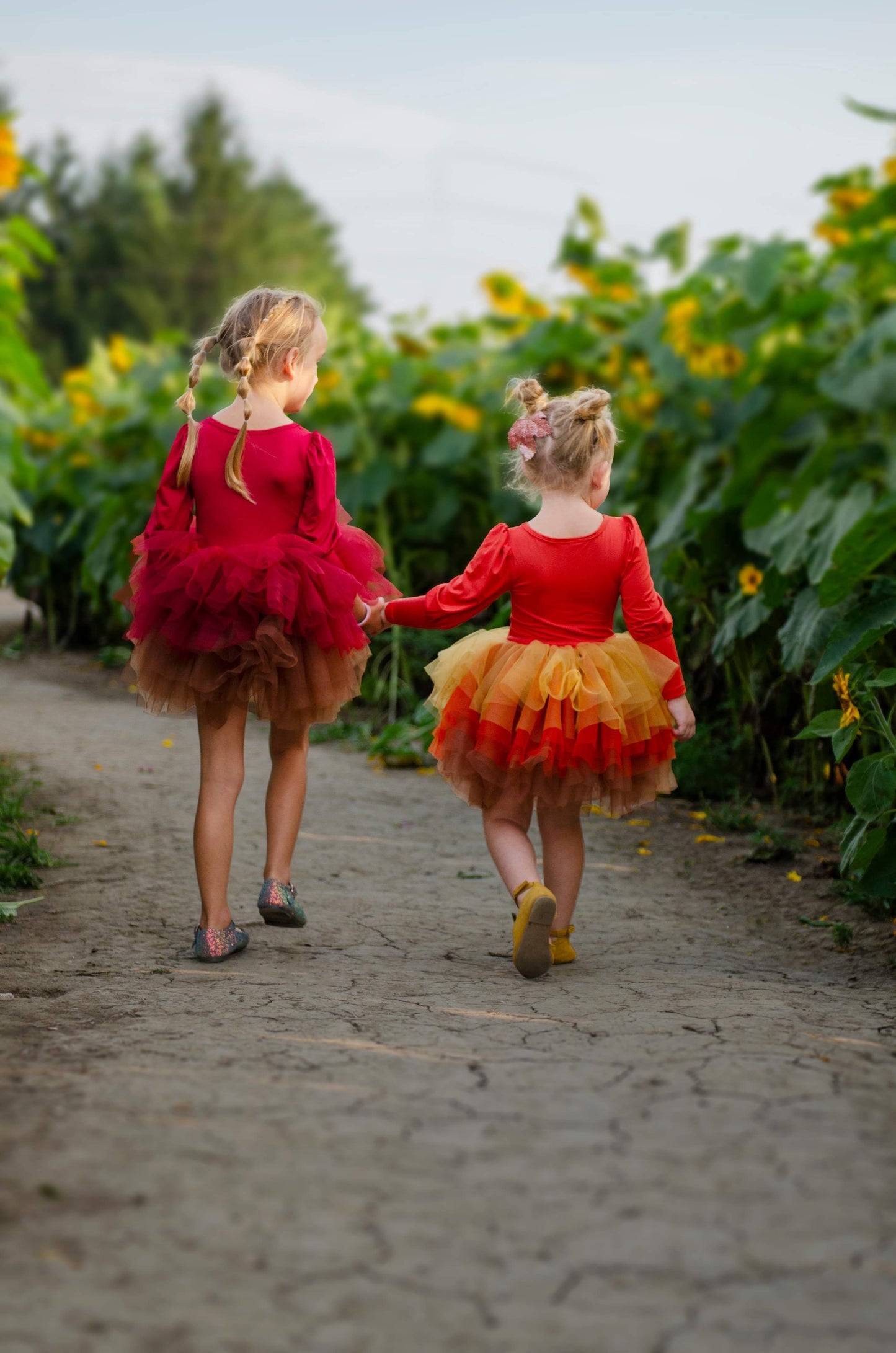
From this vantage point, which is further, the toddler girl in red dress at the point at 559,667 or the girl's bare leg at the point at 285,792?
the girl's bare leg at the point at 285,792

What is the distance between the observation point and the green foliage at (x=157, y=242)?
44031 millimetres

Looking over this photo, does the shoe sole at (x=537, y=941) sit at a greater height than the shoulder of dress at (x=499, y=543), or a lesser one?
lesser

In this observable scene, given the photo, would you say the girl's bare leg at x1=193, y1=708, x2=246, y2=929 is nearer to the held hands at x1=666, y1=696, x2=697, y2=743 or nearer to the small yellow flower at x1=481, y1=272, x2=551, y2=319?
the held hands at x1=666, y1=696, x2=697, y2=743

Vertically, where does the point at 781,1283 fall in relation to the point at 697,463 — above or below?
below

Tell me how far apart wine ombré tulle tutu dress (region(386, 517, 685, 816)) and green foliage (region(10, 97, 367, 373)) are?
41.3 metres

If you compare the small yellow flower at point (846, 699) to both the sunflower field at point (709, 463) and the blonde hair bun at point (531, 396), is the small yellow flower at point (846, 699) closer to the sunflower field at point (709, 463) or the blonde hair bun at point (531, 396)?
the sunflower field at point (709, 463)

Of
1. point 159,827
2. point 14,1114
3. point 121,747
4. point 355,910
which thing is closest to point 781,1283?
point 14,1114

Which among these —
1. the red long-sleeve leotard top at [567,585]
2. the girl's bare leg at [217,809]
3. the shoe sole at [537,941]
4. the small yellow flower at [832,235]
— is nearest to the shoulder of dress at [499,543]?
the red long-sleeve leotard top at [567,585]

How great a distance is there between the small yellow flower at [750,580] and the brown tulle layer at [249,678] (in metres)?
1.64

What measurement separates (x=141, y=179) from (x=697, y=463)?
4623 cm

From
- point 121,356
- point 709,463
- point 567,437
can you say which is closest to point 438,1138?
point 567,437

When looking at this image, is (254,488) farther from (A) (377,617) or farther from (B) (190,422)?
(A) (377,617)

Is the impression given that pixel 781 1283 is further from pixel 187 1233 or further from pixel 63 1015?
pixel 63 1015

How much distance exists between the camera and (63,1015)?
8.02 feet
